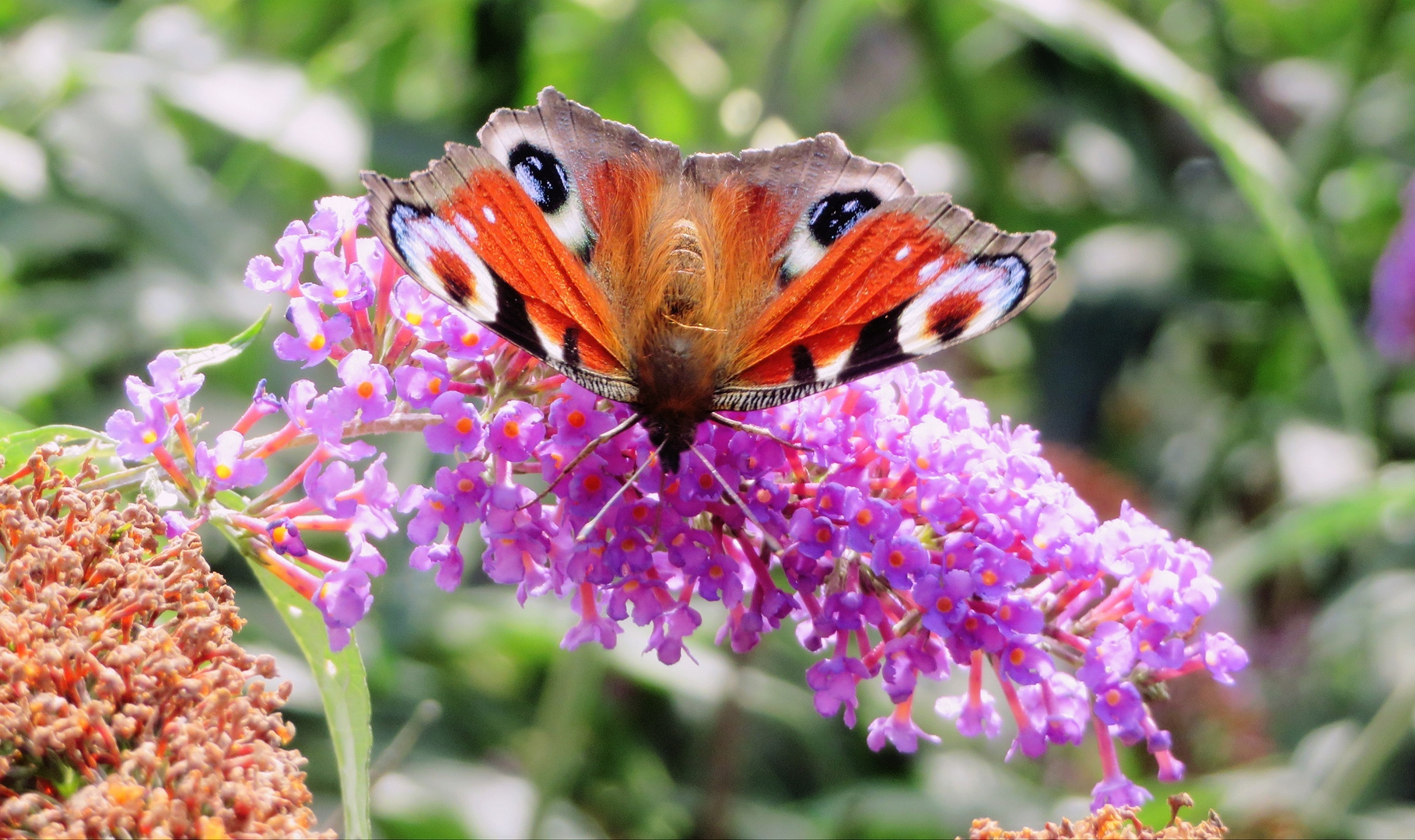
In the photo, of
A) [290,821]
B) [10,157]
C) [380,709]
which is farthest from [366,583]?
[10,157]

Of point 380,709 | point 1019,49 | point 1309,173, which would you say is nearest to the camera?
point 380,709

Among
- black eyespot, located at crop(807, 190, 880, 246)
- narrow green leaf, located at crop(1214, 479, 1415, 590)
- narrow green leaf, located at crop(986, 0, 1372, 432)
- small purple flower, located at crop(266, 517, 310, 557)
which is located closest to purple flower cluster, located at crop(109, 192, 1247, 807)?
small purple flower, located at crop(266, 517, 310, 557)

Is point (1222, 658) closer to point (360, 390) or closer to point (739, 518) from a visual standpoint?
point (739, 518)

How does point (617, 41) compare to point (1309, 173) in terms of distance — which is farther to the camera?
point (1309, 173)

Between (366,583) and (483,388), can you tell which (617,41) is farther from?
(366,583)

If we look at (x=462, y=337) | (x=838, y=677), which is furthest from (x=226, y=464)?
(x=838, y=677)

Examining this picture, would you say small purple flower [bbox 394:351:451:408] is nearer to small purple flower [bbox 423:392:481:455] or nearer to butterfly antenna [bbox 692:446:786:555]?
small purple flower [bbox 423:392:481:455]

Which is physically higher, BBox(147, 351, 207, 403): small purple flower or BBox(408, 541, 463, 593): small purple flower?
BBox(147, 351, 207, 403): small purple flower
